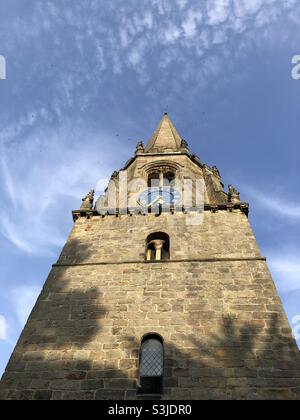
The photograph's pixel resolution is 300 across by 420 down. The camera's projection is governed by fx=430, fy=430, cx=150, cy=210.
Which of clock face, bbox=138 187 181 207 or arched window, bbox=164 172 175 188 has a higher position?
arched window, bbox=164 172 175 188

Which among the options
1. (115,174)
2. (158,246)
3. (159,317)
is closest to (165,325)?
(159,317)

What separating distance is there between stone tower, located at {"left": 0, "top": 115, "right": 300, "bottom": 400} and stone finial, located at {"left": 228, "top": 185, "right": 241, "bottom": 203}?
989mm

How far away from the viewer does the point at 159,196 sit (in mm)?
18203

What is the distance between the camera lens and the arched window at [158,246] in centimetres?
1250

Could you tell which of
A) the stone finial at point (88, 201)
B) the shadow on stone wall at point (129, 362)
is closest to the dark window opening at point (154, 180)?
the stone finial at point (88, 201)

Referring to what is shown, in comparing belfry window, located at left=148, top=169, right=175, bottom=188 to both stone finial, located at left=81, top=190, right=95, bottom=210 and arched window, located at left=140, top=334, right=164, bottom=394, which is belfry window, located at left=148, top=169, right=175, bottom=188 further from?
arched window, located at left=140, top=334, right=164, bottom=394

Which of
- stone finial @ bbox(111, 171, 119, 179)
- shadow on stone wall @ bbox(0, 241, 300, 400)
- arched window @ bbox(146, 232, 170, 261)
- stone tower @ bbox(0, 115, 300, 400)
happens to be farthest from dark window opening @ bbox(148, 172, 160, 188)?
shadow on stone wall @ bbox(0, 241, 300, 400)

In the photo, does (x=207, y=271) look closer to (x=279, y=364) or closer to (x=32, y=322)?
(x=279, y=364)

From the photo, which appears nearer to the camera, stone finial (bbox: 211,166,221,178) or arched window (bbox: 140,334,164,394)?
arched window (bbox: 140,334,164,394)

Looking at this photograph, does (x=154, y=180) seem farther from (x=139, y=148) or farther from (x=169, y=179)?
(x=139, y=148)

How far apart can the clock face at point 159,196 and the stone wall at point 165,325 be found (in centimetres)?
464

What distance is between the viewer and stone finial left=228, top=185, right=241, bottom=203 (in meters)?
15.3

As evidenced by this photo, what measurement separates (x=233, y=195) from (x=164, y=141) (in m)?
9.93

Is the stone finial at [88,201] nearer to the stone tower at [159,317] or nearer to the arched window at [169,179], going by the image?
the stone tower at [159,317]
